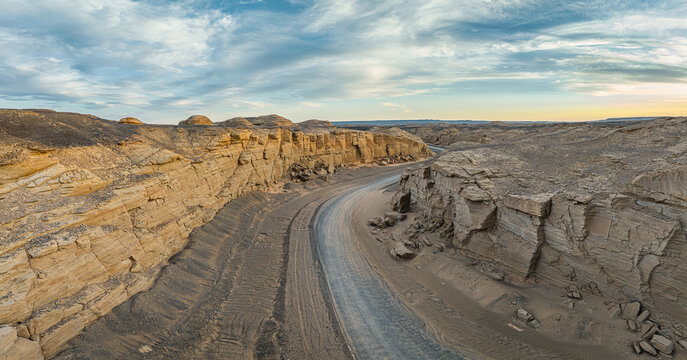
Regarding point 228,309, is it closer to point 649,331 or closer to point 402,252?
point 402,252

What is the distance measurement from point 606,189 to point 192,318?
1547 centimetres

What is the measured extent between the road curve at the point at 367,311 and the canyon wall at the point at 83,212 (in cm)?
751

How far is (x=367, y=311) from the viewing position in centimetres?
1098

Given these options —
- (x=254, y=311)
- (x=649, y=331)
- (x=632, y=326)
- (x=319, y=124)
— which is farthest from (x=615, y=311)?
(x=319, y=124)

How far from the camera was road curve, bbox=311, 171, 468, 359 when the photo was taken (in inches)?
360

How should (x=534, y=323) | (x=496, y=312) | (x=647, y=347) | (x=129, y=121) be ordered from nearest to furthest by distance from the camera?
(x=647, y=347) < (x=534, y=323) < (x=496, y=312) < (x=129, y=121)

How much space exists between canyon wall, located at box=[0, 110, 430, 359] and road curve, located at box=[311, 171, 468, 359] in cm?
751

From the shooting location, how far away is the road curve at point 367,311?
30.0ft

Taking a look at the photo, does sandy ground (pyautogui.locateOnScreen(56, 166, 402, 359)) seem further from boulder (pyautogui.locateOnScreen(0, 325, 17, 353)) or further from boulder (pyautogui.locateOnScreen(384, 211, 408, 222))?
boulder (pyautogui.locateOnScreen(384, 211, 408, 222))

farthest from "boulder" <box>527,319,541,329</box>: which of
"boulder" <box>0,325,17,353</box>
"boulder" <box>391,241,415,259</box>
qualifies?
"boulder" <box>0,325,17,353</box>

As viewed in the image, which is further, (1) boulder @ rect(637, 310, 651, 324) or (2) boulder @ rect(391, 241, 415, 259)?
(2) boulder @ rect(391, 241, 415, 259)

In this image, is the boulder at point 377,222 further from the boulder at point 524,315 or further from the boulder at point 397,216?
the boulder at point 524,315

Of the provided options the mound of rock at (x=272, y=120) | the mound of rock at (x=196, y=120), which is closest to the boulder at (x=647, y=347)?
the mound of rock at (x=196, y=120)

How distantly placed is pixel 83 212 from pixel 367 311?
10.8 metres
